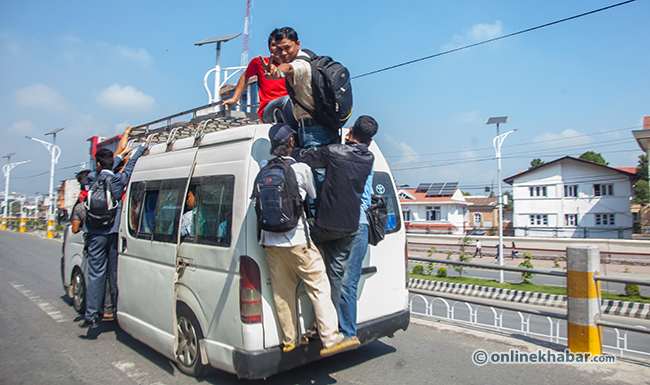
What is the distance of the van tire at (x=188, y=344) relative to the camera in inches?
153

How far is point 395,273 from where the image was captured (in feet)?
14.6

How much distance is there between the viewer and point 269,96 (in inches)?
197

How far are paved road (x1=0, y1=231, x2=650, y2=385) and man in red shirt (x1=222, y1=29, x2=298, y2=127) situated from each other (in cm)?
261

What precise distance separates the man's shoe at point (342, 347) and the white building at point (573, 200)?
47.9m

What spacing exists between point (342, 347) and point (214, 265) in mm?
1324

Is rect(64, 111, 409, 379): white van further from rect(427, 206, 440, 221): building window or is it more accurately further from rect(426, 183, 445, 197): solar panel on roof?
rect(426, 183, 445, 197): solar panel on roof

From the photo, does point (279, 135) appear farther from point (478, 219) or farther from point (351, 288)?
point (478, 219)

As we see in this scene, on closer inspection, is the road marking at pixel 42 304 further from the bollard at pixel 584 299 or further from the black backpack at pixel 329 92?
the bollard at pixel 584 299

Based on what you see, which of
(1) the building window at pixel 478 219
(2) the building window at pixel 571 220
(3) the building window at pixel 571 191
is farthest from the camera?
(1) the building window at pixel 478 219

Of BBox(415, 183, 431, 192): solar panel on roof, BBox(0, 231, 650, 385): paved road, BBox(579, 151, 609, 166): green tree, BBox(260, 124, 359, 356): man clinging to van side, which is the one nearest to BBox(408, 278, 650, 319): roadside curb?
BBox(0, 231, 650, 385): paved road

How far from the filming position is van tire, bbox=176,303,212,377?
388 cm

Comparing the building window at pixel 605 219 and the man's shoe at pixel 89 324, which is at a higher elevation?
the building window at pixel 605 219

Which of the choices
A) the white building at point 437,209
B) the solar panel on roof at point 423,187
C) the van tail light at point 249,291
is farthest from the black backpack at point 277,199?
the solar panel on roof at point 423,187

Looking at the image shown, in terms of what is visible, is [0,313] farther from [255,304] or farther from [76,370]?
[255,304]
